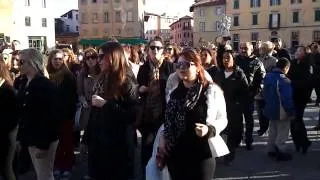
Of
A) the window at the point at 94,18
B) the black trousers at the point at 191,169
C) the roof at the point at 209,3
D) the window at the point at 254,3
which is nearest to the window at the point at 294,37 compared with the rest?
the window at the point at 254,3

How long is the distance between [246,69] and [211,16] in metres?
77.4

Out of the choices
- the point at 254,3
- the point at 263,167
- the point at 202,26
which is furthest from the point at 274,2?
the point at 263,167

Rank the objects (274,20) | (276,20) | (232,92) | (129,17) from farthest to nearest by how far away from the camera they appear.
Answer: (129,17), (274,20), (276,20), (232,92)

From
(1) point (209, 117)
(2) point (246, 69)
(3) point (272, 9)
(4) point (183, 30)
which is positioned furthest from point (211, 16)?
(1) point (209, 117)

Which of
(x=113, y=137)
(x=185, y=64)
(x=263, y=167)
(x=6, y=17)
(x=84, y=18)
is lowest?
(x=263, y=167)

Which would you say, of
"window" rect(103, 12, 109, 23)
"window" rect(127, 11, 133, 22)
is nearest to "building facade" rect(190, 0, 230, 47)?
"window" rect(127, 11, 133, 22)

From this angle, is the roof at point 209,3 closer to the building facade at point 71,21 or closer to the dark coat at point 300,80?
the building facade at point 71,21

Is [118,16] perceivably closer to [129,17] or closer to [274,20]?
[129,17]

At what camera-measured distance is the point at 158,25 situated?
141875 millimetres

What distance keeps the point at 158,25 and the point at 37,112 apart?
455ft

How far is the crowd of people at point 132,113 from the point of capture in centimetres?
373

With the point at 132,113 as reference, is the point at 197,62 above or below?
above

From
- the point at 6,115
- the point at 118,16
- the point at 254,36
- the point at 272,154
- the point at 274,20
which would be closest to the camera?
the point at 6,115

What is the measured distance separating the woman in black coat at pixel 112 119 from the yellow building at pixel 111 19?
8112cm
